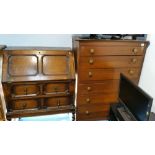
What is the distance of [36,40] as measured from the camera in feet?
7.50

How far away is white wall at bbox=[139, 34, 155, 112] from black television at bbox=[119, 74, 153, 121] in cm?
49

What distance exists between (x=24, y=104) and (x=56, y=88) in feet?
1.44

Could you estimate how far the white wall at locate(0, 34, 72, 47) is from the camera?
222cm

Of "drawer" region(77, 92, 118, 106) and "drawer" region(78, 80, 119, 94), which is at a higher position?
"drawer" region(78, 80, 119, 94)

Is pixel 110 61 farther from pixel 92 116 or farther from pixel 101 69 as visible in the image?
→ pixel 92 116

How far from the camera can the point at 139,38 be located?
6.98 feet

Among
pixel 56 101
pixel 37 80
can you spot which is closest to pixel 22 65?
pixel 37 80

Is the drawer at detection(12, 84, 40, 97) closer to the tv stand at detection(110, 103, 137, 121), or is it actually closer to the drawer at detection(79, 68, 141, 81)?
the drawer at detection(79, 68, 141, 81)

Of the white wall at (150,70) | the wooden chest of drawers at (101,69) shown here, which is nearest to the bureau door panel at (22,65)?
the wooden chest of drawers at (101,69)

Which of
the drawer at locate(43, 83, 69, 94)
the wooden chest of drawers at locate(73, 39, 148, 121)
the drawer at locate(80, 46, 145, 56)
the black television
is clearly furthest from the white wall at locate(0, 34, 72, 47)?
the black television
